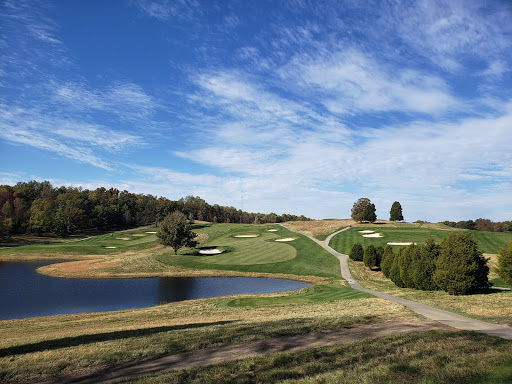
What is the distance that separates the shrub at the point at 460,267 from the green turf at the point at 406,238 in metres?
29.8

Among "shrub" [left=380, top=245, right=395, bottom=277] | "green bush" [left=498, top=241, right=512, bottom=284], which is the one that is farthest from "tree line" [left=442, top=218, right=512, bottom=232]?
"green bush" [left=498, top=241, right=512, bottom=284]

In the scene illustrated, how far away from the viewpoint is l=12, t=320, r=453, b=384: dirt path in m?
9.48

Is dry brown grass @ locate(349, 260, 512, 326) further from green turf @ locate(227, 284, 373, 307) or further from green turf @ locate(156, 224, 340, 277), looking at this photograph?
green turf @ locate(156, 224, 340, 277)

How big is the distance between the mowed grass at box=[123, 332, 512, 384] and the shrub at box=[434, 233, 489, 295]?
15.5 meters

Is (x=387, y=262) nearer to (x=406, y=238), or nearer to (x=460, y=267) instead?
(x=460, y=267)

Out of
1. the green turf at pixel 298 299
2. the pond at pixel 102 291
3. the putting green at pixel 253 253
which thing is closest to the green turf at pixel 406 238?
the putting green at pixel 253 253

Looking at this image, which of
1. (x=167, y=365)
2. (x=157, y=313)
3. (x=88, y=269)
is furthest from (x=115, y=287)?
(x=167, y=365)

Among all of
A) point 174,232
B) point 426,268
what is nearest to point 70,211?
point 174,232

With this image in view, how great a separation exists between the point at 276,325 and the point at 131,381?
328 inches

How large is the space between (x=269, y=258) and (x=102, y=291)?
27131mm

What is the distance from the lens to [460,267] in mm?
23953

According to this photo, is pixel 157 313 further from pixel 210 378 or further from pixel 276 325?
pixel 210 378

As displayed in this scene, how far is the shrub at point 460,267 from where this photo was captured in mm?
24000

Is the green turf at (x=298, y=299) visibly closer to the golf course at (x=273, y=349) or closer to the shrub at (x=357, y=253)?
the golf course at (x=273, y=349)
